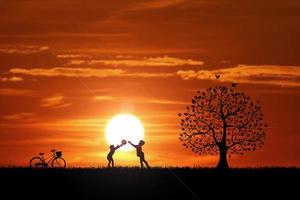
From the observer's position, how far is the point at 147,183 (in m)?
39.8

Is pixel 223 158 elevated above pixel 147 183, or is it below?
above

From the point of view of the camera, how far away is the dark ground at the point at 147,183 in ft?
119

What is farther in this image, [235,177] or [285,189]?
[235,177]

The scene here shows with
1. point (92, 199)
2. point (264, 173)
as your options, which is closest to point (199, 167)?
point (264, 173)

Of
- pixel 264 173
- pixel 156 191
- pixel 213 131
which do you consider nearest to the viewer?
pixel 156 191

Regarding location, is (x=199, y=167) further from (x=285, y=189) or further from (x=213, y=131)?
(x=285, y=189)

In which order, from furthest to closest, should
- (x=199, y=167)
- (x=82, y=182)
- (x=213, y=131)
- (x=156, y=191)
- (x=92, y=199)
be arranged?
(x=213, y=131)
(x=199, y=167)
(x=82, y=182)
(x=156, y=191)
(x=92, y=199)

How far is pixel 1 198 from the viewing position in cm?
3512

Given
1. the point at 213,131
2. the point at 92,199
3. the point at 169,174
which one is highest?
the point at 213,131

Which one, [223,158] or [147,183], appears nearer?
[147,183]

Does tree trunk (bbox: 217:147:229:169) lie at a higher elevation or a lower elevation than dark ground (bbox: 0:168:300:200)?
higher

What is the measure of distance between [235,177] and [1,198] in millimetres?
15070

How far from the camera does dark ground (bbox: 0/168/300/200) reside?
36406 millimetres

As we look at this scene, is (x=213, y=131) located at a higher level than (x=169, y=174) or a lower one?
higher
